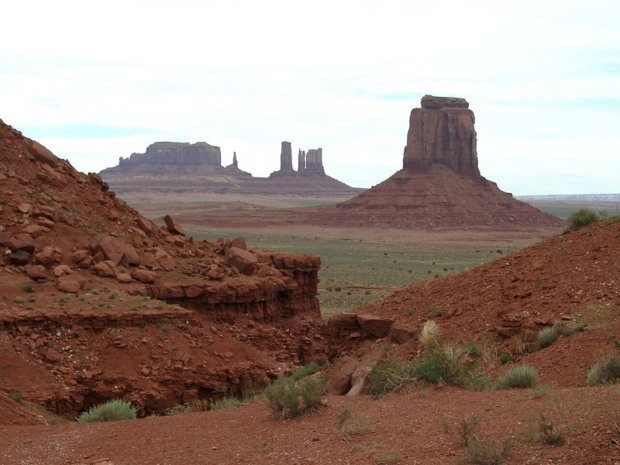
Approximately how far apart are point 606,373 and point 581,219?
779 cm

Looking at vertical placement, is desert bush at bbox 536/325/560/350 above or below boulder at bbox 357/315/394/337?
above

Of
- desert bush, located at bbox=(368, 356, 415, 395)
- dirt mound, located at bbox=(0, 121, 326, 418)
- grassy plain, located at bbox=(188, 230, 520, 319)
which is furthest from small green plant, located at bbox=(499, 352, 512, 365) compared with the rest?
grassy plain, located at bbox=(188, 230, 520, 319)

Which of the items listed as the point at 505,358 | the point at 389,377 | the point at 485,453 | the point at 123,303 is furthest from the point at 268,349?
the point at 485,453

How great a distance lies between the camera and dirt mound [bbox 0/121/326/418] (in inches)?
686

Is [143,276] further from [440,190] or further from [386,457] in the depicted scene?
[440,190]

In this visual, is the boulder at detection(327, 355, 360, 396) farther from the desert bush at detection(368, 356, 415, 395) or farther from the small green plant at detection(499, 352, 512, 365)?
the small green plant at detection(499, 352, 512, 365)

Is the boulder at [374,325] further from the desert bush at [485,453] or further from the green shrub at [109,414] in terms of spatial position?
the desert bush at [485,453]

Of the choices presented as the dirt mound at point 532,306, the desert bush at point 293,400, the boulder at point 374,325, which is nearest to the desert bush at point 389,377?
the desert bush at point 293,400

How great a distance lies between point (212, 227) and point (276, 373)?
94669 mm

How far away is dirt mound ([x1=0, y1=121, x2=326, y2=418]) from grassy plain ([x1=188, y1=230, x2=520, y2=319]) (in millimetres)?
12490

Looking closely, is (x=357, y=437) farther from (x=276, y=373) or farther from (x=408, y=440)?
(x=276, y=373)

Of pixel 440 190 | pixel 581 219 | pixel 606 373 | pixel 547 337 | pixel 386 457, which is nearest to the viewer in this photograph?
pixel 386 457

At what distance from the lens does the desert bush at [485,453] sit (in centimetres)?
827

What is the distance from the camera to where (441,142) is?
414ft
